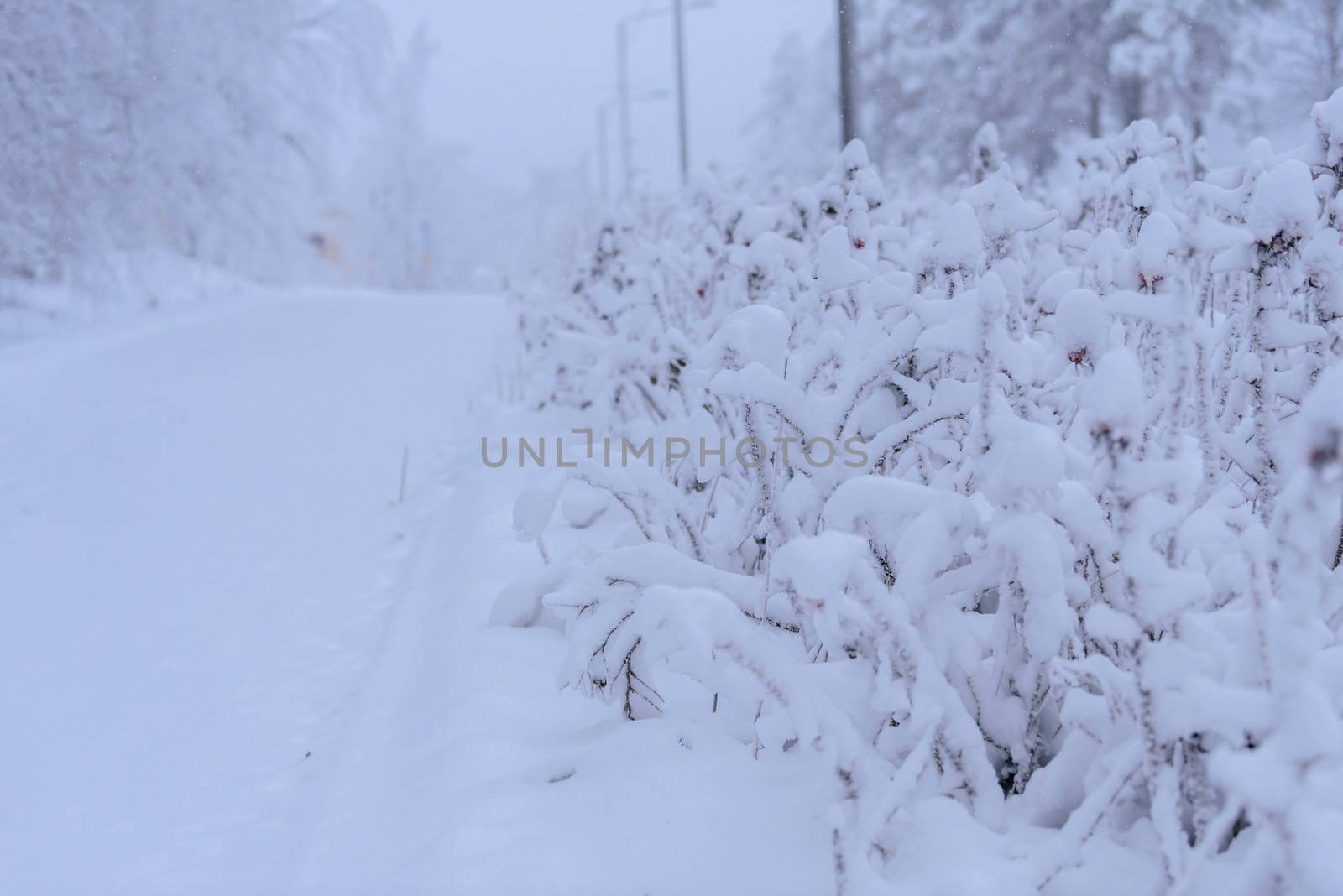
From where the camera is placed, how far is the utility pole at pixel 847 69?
7.47 meters

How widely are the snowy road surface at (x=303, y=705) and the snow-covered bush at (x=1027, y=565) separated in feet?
0.63

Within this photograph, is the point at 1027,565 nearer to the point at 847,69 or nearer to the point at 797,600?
the point at 797,600

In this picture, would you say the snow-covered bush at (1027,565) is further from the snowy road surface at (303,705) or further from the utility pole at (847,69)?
the utility pole at (847,69)

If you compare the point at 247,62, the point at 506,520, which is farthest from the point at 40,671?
the point at 247,62

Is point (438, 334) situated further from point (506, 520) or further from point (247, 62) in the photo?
point (506, 520)

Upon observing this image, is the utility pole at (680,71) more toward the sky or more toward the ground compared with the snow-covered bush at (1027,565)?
more toward the sky

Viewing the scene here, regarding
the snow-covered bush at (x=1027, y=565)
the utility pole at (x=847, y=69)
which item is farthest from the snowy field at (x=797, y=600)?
the utility pole at (x=847, y=69)

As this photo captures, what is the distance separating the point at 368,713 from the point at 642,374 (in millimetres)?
1489

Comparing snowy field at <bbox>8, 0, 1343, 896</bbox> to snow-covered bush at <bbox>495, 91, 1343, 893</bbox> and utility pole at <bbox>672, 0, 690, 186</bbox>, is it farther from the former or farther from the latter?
utility pole at <bbox>672, 0, 690, 186</bbox>

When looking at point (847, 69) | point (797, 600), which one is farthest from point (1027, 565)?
point (847, 69)

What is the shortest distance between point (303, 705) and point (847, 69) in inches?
266

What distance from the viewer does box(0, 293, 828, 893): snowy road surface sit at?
1.46 metres

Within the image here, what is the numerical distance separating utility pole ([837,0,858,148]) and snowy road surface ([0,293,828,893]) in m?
4.34

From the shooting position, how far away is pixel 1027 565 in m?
1.22
